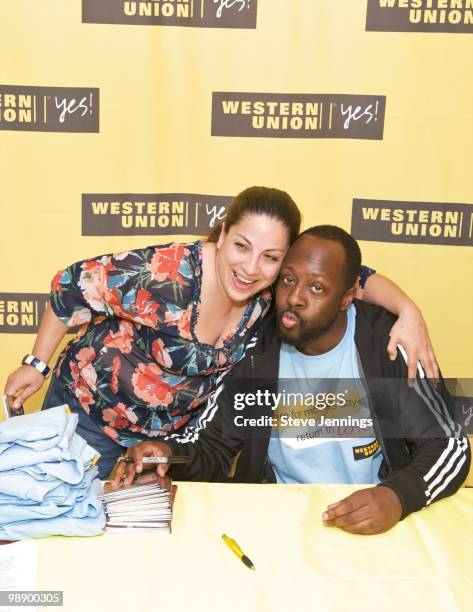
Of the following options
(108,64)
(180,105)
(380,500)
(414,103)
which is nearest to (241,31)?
(180,105)

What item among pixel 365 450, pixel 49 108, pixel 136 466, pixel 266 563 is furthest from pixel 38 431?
pixel 49 108

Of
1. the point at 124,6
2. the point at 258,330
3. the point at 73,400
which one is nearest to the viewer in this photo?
the point at 258,330

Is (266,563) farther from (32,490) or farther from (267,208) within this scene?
(267,208)

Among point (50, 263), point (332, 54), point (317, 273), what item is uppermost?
point (332, 54)

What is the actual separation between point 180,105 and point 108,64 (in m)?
0.30

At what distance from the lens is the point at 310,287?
175 cm

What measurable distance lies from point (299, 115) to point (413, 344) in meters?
1.24

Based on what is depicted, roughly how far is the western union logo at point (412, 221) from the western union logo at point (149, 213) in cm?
54

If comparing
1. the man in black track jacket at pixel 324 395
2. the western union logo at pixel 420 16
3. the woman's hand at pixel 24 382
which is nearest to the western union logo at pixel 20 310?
the woman's hand at pixel 24 382

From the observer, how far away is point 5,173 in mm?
2652

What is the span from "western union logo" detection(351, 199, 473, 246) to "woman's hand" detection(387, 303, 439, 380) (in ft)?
3.33

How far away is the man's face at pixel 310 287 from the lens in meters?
1.74

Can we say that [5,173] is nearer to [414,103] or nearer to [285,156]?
[285,156]

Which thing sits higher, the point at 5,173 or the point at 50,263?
the point at 5,173
